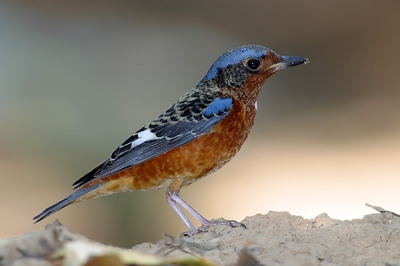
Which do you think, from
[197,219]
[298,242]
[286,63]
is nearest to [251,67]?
[286,63]

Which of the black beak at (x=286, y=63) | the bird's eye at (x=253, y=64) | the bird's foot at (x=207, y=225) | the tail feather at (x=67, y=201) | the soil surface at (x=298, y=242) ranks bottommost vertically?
the soil surface at (x=298, y=242)

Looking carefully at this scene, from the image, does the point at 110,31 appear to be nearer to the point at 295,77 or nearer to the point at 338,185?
the point at 295,77

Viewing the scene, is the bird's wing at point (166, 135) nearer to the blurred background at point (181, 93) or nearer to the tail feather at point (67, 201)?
the tail feather at point (67, 201)

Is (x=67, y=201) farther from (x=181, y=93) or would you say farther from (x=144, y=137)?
(x=181, y=93)

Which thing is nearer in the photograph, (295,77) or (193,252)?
(193,252)

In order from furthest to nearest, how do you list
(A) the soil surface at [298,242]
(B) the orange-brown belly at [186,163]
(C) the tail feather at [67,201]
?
(B) the orange-brown belly at [186,163], (C) the tail feather at [67,201], (A) the soil surface at [298,242]

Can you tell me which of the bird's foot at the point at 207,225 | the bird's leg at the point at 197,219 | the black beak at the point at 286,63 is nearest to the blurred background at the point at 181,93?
the black beak at the point at 286,63

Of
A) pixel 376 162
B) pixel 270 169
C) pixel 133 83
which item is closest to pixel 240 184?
pixel 270 169
